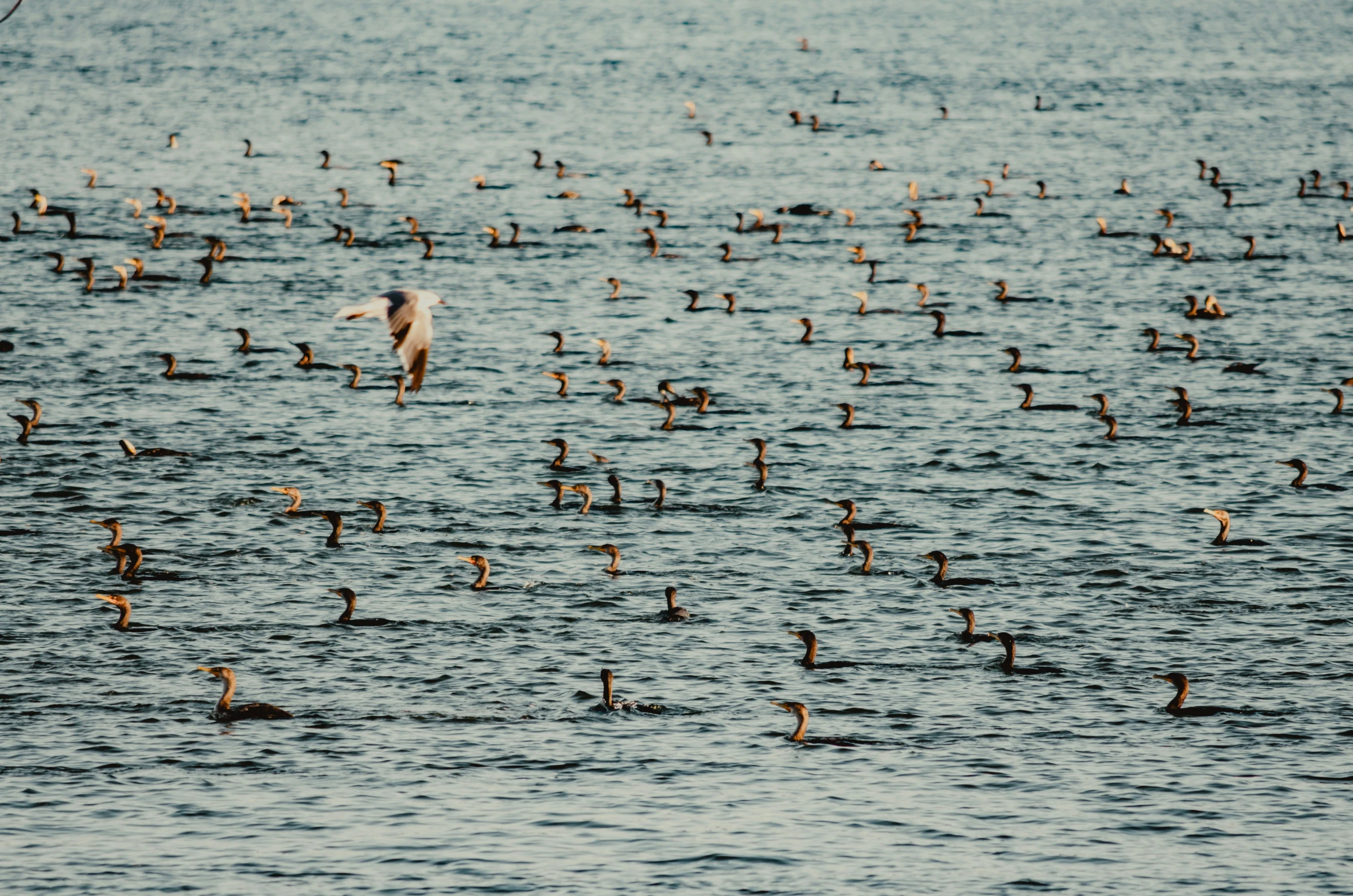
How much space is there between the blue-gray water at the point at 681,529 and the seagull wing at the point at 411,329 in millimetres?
6534

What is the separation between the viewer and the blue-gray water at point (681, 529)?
22.2 metres

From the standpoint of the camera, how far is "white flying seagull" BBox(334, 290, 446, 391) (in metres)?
18.2

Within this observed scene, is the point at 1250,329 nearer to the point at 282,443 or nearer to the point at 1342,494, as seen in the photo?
the point at 1342,494

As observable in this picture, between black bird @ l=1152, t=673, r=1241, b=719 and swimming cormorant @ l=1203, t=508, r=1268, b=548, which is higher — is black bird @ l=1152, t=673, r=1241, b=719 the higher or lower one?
the lower one

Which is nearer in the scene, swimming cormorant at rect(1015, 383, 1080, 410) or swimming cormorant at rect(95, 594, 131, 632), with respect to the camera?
swimming cormorant at rect(95, 594, 131, 632)

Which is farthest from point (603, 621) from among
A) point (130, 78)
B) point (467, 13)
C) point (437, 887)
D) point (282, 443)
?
point (467, 13)

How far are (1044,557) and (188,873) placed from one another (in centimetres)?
1914

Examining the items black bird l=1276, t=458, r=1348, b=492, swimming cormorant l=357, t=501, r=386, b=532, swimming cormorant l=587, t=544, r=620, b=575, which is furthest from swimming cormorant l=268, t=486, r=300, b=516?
black bird l=1276, t=458, r=1348, b=492

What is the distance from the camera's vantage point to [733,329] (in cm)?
5531

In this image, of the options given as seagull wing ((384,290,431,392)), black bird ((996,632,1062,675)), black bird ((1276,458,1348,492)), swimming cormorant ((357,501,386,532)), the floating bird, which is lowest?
Result: black bird ((996,632,1062,675))

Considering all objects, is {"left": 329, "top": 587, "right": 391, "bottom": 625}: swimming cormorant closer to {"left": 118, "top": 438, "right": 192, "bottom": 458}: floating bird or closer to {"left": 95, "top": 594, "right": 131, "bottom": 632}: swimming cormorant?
{"left": 95, "top": 594, "right": 131, "bottom": 632}: swimming cormorant

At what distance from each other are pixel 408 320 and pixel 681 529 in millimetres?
17985

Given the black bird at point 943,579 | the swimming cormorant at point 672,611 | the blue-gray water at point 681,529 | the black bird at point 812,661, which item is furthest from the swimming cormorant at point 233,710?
the black bird at point 943,579

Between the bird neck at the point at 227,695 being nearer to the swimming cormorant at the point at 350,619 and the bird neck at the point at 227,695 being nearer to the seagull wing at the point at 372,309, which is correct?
the swimming cormorant at the point at 350,619
